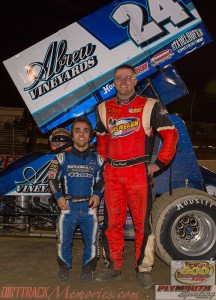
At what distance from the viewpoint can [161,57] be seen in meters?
4.73

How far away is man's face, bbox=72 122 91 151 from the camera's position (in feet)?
13.5

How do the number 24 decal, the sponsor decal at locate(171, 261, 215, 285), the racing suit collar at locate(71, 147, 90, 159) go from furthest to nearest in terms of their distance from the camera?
1. the number 24 decal
2. the racing suit collar at locate(71, 147, 90, 159)
3. the sponsor decal at locate(171, 261, 215, 285)

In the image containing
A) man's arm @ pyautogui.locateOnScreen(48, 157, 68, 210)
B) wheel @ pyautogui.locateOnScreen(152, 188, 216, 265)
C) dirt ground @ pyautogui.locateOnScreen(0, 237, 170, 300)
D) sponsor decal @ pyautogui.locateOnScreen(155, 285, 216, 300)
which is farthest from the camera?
wheel @ pyautogui.locateOnScreen(152, 188, 216, 265)

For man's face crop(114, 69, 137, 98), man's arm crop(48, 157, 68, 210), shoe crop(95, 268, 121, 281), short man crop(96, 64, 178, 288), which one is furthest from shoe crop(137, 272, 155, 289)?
man's face crop(114, 69, 137, 98)

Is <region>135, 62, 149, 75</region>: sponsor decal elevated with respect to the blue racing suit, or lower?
elevated

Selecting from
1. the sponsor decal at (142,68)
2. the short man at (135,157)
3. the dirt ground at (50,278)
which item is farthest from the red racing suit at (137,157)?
the sponsor decal at (142,68)

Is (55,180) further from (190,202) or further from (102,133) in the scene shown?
(190,202)

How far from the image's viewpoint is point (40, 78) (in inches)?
185

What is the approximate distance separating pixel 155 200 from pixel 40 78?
1.82m

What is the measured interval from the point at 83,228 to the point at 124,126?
105 centimetres

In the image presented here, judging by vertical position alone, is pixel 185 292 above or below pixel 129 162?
below

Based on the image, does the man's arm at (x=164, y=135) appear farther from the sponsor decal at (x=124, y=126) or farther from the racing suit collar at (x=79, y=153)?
the racing suit collar at (x=79, y=153)

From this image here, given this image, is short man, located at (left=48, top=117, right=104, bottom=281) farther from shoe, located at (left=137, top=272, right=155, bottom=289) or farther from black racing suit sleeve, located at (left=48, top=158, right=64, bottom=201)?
shoe, located at (left=137, top=272, right=155, bottom=289)

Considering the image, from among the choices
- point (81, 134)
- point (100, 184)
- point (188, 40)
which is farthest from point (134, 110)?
point (188, 40)
